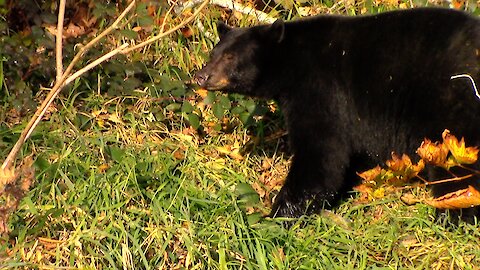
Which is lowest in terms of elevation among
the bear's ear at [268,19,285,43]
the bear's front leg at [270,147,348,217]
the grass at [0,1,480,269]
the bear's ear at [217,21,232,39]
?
the grass at [0,1,480,269]

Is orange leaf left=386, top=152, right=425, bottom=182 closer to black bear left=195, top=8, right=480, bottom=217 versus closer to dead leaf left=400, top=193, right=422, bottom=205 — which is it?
black bear left=195, top=8, right=480, bottom=217

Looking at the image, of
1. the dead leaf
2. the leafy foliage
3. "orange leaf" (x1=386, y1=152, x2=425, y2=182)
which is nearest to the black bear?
the dead leaf

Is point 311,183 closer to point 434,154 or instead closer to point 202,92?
point 202,92

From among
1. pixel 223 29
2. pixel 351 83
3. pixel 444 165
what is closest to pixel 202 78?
pixel 223 29

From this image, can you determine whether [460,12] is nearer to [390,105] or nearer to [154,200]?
[390,105]

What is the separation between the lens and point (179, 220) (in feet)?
18.4

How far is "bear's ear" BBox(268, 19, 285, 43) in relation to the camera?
6.03 m

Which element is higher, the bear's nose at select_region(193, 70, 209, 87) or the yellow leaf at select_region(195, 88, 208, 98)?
the bear's nose at select_region(193, 70, 209, 87)

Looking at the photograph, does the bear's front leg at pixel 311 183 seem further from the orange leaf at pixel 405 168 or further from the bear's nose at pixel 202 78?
the orange leaf at pixel 405 168

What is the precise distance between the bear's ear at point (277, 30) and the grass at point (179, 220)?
1.02 meters

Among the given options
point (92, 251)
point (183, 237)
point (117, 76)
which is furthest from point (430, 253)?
point (117, 76)

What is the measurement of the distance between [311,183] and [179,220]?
928mm

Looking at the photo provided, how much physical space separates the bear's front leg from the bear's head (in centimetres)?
68

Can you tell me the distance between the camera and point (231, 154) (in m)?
6.63
